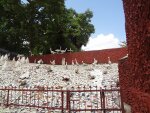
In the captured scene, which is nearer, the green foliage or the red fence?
the red fence

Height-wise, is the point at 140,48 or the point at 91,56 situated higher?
the point at 91,56

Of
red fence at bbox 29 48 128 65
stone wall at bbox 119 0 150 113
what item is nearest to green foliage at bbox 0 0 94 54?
red fence at bbox 29 48 128 65

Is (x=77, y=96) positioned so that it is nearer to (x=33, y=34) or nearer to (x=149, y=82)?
(x=149, y=82)

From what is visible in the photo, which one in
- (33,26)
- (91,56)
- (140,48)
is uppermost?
(33,26)

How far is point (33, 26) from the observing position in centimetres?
3419

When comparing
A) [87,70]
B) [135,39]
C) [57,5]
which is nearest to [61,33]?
[57,5]

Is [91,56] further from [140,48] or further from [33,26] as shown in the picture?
[140,48]

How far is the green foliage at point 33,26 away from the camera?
34.0m

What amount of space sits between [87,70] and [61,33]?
15.2 m

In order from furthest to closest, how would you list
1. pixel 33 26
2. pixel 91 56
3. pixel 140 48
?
1. pixel 33 26
2. pixel 91 56
3. pixel 140 48

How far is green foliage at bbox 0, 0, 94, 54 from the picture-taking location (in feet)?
112

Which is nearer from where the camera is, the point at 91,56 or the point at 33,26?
the point at 91,56

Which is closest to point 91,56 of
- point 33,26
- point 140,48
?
point 33,26

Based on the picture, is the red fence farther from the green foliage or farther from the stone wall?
the stone wall
